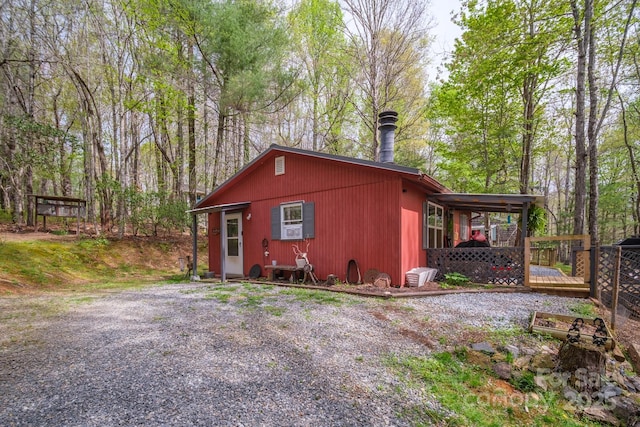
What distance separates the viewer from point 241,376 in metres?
2.62

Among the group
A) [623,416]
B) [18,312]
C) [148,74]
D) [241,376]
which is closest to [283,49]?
[148,74]

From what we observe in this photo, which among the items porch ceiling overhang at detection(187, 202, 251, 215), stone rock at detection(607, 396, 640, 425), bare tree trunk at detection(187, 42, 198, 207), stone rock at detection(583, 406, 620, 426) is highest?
bare tree trunk at detection(187, 42, 198, 207)

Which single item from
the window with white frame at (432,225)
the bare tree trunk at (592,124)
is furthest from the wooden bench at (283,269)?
the bare tree trunk at (592,124)

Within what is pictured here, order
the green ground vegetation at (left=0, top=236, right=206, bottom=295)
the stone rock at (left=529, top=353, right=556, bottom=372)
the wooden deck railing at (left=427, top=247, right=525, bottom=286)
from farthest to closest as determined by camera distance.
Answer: the green ground vegetation at (left=0, top=236, right=206, bottom=295) < the wooden deck railing at (left=427, top=247, right=525, bottom=286) < the stone rock at (left=529, top=353, right=556, bottom=372)

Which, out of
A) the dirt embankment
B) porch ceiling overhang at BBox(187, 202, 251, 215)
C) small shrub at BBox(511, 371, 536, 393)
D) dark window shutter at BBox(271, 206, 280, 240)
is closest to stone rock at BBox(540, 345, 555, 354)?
small shrub at BBox(511, 371, 536, 393)

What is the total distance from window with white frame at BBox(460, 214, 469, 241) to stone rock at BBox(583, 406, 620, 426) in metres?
9.90

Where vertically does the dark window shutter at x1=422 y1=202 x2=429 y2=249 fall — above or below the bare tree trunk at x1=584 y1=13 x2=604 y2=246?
below

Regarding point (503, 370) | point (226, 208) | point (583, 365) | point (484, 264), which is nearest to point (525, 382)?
point (503, 370)

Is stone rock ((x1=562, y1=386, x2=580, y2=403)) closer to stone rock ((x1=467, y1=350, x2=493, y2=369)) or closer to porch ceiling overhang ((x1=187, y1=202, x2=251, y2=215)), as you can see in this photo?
stone rock ((x1=467, y1=350, x2=493, y2=369))

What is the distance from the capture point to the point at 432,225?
8.57 metres

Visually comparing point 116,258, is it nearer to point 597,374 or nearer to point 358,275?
point 358,275

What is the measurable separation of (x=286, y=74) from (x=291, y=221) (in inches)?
299

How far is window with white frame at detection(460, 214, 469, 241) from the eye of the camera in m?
11.8

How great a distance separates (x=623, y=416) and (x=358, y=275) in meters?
4.88
